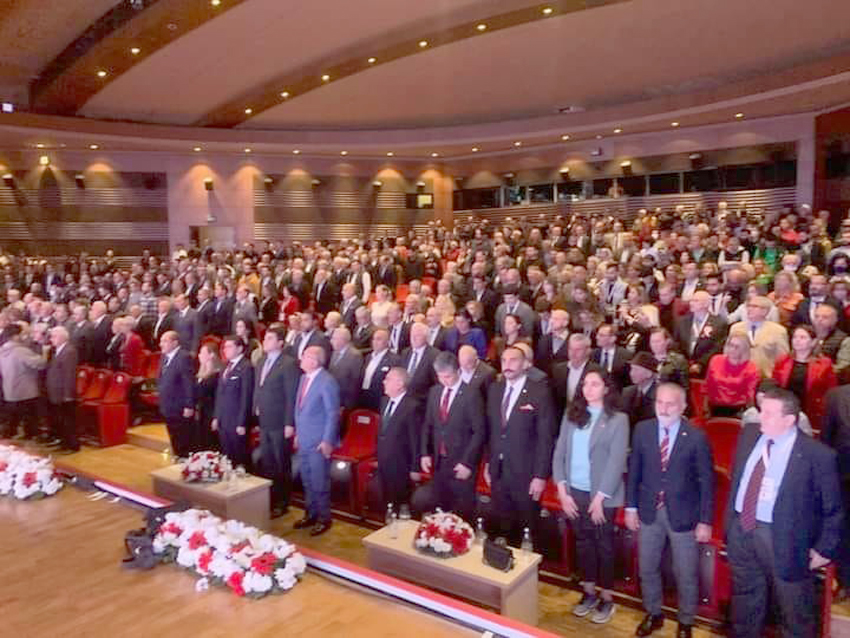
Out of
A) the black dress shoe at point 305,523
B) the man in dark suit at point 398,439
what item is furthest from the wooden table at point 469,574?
the black dress shoe at point 305,523

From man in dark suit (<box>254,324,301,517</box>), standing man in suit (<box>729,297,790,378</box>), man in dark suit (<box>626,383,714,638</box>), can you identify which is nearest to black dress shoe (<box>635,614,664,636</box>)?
man in dark suit (<box>626,383,714,638</box>)

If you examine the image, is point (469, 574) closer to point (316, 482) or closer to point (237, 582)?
point (237, 582)

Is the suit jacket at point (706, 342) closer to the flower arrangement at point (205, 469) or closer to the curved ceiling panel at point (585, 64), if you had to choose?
the flower arrangement at point (205, 469)

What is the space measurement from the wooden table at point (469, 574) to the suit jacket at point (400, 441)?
0.89m

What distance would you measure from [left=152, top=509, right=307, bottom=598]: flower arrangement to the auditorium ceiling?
7.25m

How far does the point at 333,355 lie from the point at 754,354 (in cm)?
322

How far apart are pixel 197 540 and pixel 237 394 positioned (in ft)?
6.32

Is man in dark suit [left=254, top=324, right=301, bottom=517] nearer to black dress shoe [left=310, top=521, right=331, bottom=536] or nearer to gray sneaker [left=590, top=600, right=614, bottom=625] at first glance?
black dress shoe [left=310, top=521, right=331, bottom=536]

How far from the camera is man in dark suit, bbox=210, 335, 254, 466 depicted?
223 inches

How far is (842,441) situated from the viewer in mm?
3734

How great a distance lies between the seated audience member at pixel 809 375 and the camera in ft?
14.9

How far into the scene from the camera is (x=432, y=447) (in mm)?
4832

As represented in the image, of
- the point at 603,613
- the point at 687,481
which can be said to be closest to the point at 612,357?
the point at 687,481

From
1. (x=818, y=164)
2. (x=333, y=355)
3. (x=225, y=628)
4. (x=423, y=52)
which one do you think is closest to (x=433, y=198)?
(x=423, y=52)
